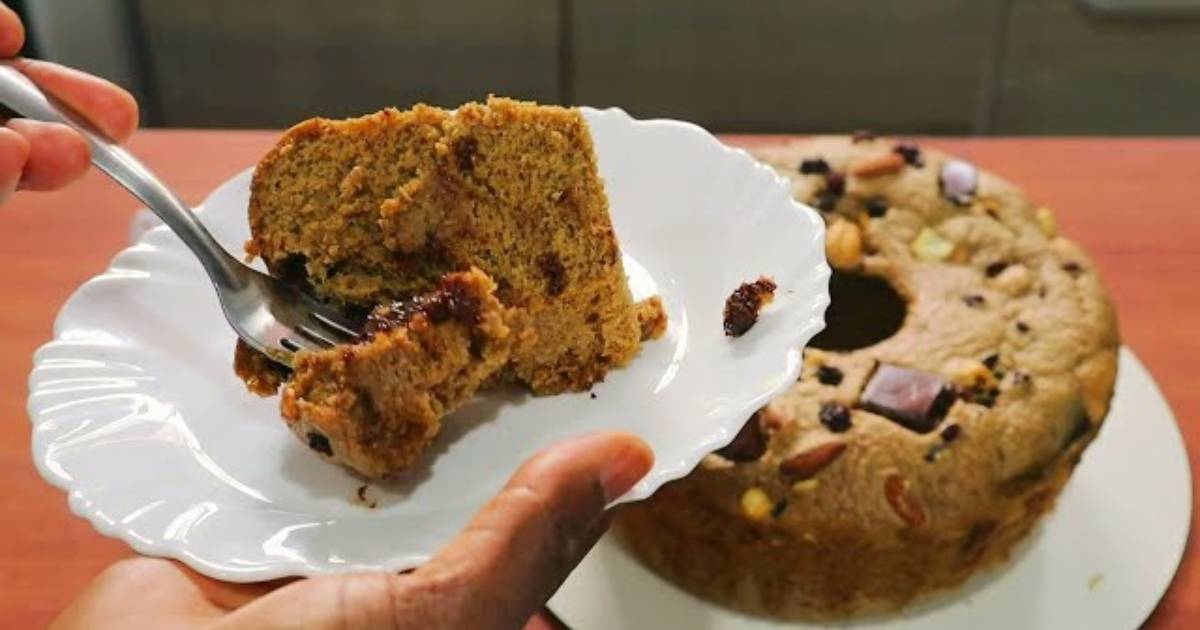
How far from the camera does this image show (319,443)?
779 millimetres

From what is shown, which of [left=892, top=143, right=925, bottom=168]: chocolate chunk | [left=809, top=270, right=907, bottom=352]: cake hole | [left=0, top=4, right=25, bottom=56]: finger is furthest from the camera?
[left=892, top=143, right=925, bottom=168]: chocolate chunk

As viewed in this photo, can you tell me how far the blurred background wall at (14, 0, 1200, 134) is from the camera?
245cm

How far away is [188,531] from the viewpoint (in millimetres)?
744

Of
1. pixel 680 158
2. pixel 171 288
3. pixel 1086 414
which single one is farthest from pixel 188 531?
pixel 1086 414

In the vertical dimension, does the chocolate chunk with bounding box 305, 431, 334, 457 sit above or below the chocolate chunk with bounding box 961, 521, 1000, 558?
above

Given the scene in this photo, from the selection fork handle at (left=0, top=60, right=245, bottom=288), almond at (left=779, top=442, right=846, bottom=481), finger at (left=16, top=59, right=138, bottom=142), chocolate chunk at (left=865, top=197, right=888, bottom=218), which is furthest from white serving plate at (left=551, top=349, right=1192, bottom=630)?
finger at (left=16, top=59, right=138, bottom=142)

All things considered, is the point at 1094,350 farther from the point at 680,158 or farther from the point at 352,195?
the point at 352,195

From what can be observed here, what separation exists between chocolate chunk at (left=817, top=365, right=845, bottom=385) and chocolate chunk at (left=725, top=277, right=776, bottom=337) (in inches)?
13.1

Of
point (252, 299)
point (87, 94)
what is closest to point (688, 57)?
point (87, 94)

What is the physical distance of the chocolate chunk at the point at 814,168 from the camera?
135cm

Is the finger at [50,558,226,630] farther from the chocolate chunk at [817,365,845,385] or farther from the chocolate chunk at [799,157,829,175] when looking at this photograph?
the chocolate chunk at [799,157,829,175]

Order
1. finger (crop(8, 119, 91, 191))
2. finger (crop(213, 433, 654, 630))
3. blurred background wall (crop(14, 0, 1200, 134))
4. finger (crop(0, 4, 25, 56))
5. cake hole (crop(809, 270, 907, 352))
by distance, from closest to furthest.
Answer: finger (crop(213, 433, 654, 630)) → finger (crop(8, 119, 91, 191)) → finger (crop(0, 4, 25, 56)) → cake hole (crop(809, 270, 907, 352)) → blurred background wall (crop(14, 0, 1200, 134))

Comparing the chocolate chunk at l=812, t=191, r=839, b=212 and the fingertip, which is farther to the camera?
the chocolate chunk at l=812, t=191, r=839, b=212

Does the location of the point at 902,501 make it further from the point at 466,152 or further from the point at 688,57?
the point at 688,57
